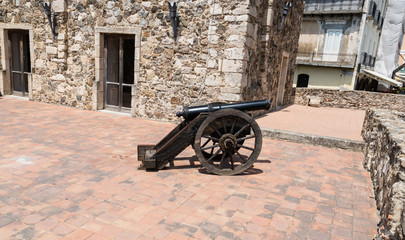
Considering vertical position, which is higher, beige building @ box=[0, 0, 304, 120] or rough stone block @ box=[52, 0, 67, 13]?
rough stone block @ box=[52, 0, 67, 13]

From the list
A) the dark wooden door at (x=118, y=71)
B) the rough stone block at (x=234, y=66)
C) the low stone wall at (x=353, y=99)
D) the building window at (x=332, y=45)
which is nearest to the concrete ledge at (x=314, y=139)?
the rough stone block at (x=234, y=66)

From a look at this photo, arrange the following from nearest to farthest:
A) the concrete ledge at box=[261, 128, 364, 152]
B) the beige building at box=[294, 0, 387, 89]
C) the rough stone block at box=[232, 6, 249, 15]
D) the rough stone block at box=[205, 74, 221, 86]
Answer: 1. the concrete ledge at box=[261, 128, 364, 152]
2. the rough stone block at box=[232, 6, 249, 15]
3. the rough stone block at box=[205, 74, 221, 86]
4. the beige building at box=[294, 0, 387, 89]

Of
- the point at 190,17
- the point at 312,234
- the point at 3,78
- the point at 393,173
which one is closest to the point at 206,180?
the point at 312,234

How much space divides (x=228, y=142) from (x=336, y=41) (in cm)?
1997

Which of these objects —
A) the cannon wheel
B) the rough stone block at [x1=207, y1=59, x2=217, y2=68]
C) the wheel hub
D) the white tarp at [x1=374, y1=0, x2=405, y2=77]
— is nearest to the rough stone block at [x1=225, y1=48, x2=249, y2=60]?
the rough stone block at [x1=207, y1=59, x2=217, y2=68]

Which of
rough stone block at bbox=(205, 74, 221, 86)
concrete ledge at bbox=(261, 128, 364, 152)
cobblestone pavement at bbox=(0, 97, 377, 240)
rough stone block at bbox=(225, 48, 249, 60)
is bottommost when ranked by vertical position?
cobblestone pavement at bbox=(0, 97, 377, 240)

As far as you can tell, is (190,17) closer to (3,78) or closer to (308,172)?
(308,172)

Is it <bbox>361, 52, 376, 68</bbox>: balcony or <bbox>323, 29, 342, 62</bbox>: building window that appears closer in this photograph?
<bbox>323, 29, 342, 62</bbox>: building window

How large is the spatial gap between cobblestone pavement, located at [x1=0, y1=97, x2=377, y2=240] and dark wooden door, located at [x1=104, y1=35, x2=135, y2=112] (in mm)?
2702

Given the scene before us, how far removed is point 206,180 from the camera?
3580mm

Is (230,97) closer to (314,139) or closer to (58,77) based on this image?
(314,139)

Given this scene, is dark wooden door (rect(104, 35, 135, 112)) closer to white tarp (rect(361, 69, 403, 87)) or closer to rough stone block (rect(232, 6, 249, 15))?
rough stone block (rect(232, 6, 249, 15))

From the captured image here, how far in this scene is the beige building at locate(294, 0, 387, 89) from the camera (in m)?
19.4

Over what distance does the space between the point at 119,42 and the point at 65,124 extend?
264 centimetres
